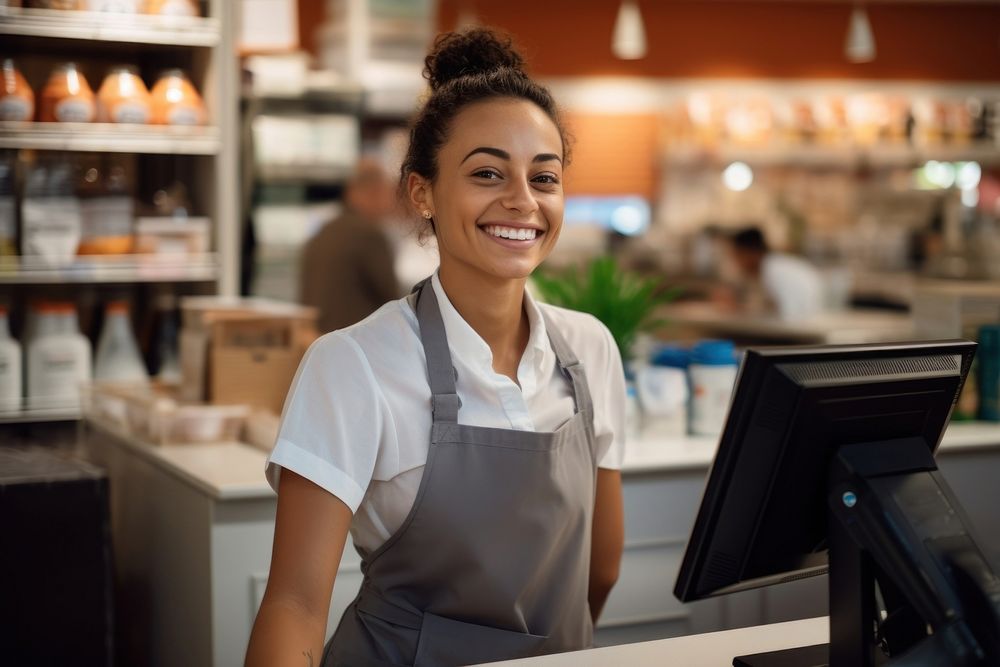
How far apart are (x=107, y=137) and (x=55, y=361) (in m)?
0.80

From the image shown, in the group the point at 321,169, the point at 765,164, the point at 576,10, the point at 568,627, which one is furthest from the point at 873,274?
the point at 568,627

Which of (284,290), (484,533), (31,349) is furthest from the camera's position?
(284,290)

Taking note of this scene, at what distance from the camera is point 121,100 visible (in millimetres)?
4094

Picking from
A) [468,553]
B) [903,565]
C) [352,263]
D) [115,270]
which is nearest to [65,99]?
[115,270]

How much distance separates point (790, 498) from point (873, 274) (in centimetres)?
802

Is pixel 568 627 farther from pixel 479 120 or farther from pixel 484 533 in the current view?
pixel 479 120

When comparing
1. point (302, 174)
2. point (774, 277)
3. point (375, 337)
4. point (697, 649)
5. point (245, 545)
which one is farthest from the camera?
point (774, 277)

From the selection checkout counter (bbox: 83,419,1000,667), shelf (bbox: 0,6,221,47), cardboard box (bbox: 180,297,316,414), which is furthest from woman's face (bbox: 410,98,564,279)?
shelf (bbox: 0,6,221,47)

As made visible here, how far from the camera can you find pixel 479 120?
1.86 m

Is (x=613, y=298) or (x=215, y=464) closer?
(x=215, y=464)

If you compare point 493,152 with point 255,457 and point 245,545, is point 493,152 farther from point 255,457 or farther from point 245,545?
point 255,457

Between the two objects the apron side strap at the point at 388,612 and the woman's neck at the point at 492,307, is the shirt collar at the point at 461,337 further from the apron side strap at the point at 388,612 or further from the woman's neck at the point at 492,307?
the apron side strap at the point at 388,612

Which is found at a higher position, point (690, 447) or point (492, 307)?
point (492, 307)

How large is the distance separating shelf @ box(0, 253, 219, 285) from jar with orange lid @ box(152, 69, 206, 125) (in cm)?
49
